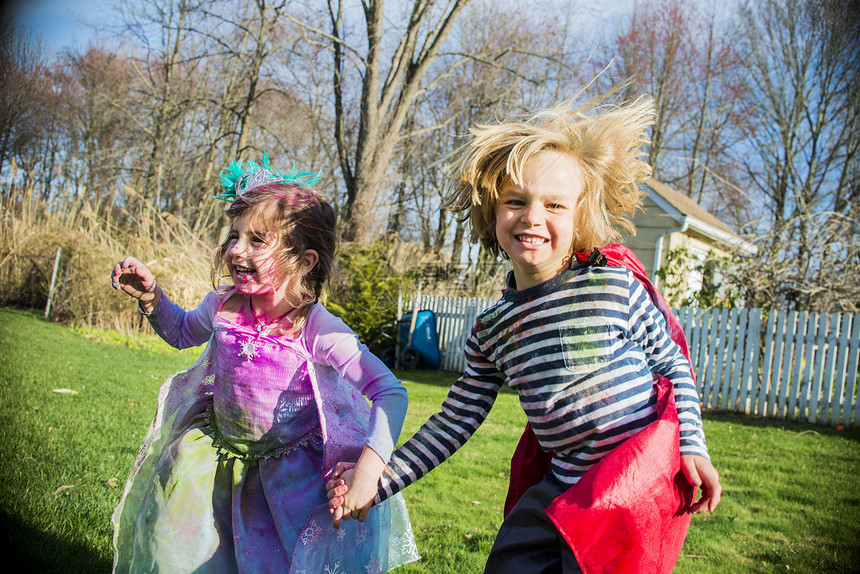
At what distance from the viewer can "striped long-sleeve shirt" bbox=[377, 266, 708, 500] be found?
1.63 m

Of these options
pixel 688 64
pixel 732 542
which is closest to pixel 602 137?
pixel 732 542

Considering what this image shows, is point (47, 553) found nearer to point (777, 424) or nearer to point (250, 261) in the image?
point (250, 261)

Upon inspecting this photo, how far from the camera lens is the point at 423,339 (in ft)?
37.5

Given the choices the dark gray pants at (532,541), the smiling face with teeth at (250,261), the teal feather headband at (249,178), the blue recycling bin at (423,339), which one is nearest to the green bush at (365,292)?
the blue recycling bin at (423,339)

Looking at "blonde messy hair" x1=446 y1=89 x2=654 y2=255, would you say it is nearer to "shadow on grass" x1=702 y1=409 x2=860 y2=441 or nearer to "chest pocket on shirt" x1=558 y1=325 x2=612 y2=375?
"chest pocket on shirt" x1=558 y1=325 x2=612 y2=375

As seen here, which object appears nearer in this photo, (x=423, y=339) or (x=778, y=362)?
(x=778, y=362)

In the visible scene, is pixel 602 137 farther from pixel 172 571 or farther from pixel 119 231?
pixel 119 231

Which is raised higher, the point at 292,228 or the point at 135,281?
the point at 292,228

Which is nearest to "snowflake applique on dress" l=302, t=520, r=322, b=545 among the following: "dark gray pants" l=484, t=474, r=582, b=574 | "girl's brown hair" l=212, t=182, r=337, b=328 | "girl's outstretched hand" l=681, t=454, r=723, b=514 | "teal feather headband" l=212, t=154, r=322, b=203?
"dark gray pants" l=484, t=474, r=582, b=574

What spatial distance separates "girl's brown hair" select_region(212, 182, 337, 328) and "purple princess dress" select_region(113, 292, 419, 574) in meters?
0.14

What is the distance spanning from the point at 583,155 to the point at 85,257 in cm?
1005

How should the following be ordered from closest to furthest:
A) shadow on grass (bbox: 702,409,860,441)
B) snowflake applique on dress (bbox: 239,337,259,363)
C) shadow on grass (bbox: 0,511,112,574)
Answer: snowflake applique on dress (bbox: 239,337,259,363), shadow on grass (bbox: 0,511,112,574), shadow on grass (bbox: 702,409,860,441)

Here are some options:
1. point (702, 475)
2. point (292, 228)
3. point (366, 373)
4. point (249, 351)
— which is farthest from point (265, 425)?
point (702, 475)

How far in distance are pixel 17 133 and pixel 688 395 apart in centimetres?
222
